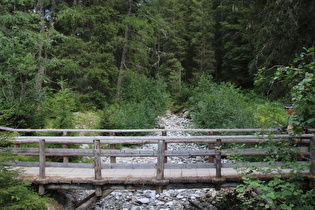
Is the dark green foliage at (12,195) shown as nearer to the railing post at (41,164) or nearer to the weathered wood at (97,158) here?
the railing post at (41,164)

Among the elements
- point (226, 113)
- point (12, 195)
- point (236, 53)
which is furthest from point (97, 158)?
point (236, 53)

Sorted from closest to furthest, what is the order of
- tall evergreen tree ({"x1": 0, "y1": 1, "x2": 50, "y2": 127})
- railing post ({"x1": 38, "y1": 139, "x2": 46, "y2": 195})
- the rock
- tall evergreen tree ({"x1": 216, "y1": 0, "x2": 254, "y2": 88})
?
railing post ({"x1": 38, "y1": 139, "x2": 46, "y2": 195}), the rock, tall evergreen tree ({"x1": 0, "y1": 1, "x2": 50, "y2": 127}), tall evergreen tree ({"x1": 216, "y1": 0, "x2": 254, "y2": 88})

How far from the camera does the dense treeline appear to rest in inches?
362

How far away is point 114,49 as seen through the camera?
19.1 metres

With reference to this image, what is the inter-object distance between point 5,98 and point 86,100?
7.98m

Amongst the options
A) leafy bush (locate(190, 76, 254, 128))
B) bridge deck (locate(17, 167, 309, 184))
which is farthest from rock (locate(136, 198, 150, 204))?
leafy bush (locate(190, 76, 254, 128))

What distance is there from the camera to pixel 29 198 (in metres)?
4.36

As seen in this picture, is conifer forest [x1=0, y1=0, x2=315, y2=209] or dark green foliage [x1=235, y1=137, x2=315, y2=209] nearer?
dark green foliage [x1=235, y1=137, x2=315, y2=209]

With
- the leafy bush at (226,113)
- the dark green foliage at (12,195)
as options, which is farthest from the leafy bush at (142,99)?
the dark green foliage at (12,195)

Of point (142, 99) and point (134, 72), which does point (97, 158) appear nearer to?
point (142, 99)

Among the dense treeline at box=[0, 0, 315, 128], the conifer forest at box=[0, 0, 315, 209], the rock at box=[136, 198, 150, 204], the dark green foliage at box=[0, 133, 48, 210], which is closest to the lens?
the dark green foliage at box=[0, 133, 48, 210]

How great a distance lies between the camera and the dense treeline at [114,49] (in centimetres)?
920

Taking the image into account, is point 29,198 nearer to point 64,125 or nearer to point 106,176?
point 106,176

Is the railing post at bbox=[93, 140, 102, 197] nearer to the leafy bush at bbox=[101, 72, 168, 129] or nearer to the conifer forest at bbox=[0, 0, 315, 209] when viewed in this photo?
the conifer forest at bbox=[0, 0, 315, 209]
